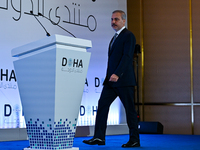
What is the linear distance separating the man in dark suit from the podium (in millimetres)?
835

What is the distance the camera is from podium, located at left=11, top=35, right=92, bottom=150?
2.04m

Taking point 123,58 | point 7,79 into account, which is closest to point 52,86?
point 123,58

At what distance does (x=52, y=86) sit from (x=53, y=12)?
2758 millimetres

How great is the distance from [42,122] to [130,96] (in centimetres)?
114

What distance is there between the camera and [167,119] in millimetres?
5223

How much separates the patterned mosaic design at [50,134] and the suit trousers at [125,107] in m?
0.92

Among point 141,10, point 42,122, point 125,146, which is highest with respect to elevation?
point 141,10

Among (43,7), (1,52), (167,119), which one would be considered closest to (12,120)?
(1,52)

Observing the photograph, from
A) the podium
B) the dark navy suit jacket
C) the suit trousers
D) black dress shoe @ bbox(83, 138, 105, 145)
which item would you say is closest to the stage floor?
black dress shoe @ bbox(83, 138, 105, 145)

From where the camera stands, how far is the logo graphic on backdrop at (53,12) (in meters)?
4.20

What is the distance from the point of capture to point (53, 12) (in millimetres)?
4602

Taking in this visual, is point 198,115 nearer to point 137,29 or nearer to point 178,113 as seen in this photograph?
point 178,113

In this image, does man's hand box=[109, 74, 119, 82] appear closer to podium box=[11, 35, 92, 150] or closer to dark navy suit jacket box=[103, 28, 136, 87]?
dark navy suit jacket box=[103, 28, 136, 87]

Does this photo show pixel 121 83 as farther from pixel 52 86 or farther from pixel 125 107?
pixel 52 86
